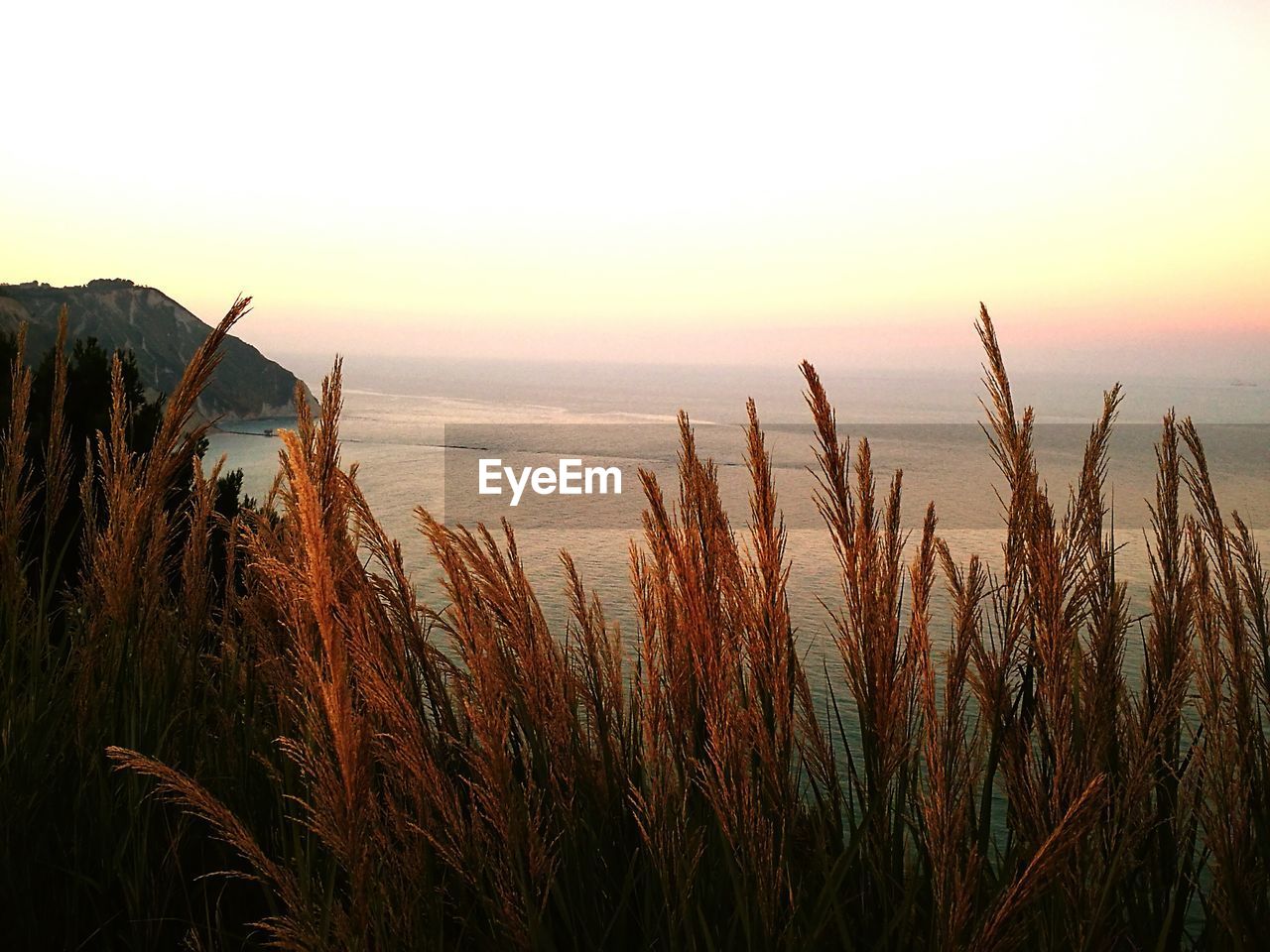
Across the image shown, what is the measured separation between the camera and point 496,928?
1556mm

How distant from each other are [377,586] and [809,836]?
92 centimetres

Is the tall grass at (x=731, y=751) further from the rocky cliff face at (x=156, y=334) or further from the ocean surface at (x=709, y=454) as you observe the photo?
the rocky cliff face at (x=156, y=334)

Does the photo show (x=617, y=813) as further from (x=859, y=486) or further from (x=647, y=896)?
(x=859, y=486)

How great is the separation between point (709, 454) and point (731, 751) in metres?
6.28

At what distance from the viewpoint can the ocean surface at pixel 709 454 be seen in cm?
1011

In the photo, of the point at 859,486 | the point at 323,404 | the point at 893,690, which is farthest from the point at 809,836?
the point at 323,404

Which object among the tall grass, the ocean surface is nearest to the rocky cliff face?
the ocean surface

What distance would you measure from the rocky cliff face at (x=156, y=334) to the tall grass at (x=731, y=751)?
81.5ft

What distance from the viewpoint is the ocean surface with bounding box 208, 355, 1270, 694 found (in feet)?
33.2

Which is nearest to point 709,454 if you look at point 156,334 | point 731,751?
point 731,751

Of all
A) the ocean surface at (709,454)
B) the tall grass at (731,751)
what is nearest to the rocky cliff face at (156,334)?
the ocean surface at (709,454)

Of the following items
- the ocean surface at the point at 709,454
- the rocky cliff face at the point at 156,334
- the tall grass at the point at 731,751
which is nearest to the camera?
the tall grass at the point at 731,751

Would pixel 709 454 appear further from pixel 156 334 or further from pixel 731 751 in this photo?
pixel 156 334

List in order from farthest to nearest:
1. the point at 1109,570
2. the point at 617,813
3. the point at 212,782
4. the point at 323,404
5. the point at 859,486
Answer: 1. the point at 212,782
2. the point at 617,813
3. the point at 1109,570
4. the point at 859,486
5. the point at 323,404
